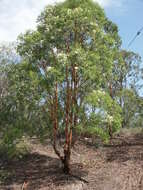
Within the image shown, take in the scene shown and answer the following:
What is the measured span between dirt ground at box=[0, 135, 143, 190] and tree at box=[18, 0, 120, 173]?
1.66 m

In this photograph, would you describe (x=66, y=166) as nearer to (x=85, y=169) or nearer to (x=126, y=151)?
(x=85, y=169)

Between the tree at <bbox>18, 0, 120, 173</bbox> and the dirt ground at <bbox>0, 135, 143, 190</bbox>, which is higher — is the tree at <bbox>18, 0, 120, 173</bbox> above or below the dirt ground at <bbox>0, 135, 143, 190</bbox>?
above

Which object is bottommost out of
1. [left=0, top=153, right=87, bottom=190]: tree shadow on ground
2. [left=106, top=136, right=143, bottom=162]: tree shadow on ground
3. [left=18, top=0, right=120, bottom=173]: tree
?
[left=0, top=153, right=87, bottom=190]: tree shadow on ground

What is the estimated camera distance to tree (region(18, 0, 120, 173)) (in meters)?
11.5

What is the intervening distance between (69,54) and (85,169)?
529cm

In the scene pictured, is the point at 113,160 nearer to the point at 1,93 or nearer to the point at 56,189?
the point at 56,189

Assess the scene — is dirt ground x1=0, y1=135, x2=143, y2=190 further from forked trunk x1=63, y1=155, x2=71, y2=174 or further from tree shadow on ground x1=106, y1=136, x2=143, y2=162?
forked trunk x1=63, y1=155, x2=71, y2=174

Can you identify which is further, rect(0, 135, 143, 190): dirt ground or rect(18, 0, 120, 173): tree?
rect(0, 135, 143, 190): dirt ground

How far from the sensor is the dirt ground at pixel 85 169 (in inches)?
480

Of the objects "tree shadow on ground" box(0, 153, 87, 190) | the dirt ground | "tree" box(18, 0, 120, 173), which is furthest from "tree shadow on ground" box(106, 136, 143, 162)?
"tree" box(18, 0, 120, 173)

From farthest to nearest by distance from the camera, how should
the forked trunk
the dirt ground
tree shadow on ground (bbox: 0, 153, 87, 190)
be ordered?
1. the forked trunk
2. tree shadow on ground (bbox: 0, 153, 87, 190)
3. the dirt ground

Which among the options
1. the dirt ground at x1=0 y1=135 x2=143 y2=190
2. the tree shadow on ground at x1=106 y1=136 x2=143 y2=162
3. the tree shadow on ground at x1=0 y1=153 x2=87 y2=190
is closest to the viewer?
the dirt ground at x1=0 y1=135 x2=143 y2=190

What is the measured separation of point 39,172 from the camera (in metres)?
13.8

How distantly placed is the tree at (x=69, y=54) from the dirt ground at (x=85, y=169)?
1657 mm
